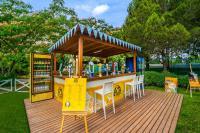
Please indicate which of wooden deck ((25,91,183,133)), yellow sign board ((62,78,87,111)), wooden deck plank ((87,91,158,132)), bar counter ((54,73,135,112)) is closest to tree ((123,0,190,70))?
bar counter ((54,73,135,112))

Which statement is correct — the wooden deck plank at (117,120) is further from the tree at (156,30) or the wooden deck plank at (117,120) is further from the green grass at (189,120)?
the tree at (156,30)

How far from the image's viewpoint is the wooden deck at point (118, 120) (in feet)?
13.3

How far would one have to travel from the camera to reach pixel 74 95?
13.4 ft

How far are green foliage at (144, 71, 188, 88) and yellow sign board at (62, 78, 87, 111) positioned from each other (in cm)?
865

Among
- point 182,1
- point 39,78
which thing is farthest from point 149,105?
point 182,1

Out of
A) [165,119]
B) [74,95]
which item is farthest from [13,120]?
[165,119]

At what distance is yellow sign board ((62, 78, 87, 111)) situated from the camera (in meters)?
3.89

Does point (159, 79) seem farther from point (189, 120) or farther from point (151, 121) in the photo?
point (151, 121)

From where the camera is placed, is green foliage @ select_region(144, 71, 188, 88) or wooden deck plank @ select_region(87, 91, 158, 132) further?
green foliage @ select_region(144, 71, 188, 88)

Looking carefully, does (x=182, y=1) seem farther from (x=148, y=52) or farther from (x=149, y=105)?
(x=149, y=105)

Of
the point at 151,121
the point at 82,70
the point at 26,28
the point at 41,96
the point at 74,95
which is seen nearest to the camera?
the point at 74,95

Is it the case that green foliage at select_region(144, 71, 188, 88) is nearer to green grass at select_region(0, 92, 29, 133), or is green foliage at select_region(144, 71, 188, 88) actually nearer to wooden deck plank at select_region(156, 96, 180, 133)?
wooden deck plank at select_region(156, 96, 180, 133)

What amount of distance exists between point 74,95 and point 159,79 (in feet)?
28.9

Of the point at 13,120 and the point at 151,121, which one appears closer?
the point at 151,121
